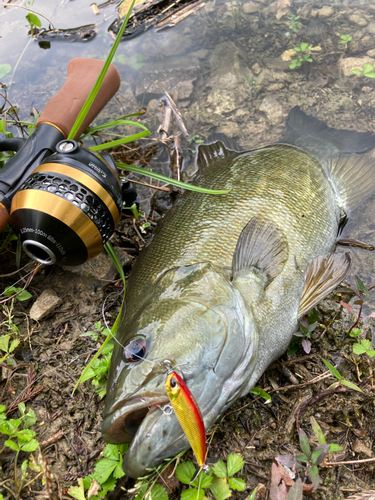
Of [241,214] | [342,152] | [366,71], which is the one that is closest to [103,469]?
[241,214]

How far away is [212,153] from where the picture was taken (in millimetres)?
3326

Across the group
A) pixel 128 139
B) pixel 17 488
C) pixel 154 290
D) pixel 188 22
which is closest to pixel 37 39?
pixel 188 22

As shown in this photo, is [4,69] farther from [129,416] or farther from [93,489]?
[93,489]

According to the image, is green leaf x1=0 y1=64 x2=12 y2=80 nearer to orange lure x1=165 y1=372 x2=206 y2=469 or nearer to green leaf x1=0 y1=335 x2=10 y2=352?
green leaf x1=0 y1=335 x2=10 y2=352

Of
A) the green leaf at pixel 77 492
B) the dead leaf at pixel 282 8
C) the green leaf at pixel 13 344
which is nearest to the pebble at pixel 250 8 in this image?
the dead leaf at pixel 282 8

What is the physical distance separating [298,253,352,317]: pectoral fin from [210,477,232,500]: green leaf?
3.55ft

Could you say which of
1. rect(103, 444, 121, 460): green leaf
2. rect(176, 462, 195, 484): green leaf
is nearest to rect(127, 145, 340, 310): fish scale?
rect(103, 444, 121, 460): green leaf

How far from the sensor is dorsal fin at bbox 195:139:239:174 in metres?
3.28

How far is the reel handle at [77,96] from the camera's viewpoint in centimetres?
268

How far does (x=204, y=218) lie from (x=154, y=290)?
2.05 feet

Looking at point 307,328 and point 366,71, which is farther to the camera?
point 366,71

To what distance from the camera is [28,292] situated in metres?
2.88

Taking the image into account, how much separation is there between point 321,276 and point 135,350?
1331 mm

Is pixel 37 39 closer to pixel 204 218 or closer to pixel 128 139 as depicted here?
pixel 128 139
